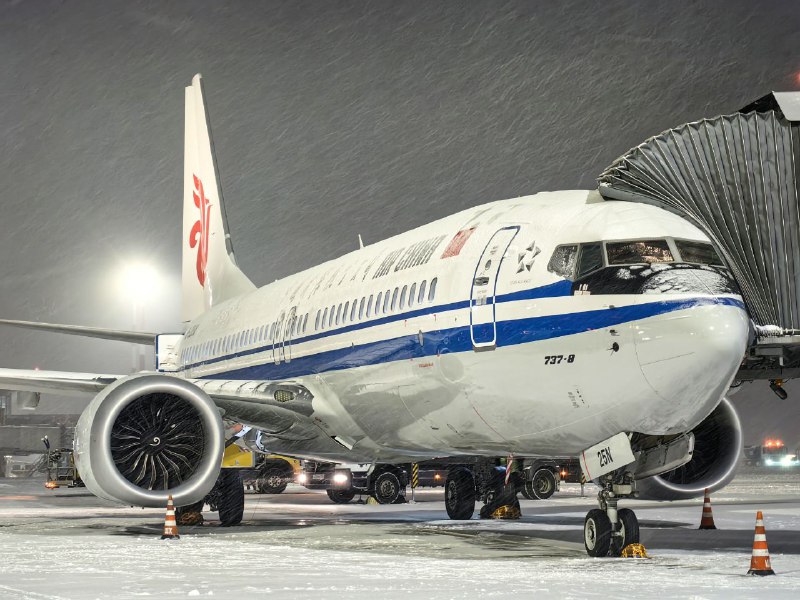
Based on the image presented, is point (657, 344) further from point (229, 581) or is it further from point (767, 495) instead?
point (767, 495)

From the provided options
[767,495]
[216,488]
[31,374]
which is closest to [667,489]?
[216,488]

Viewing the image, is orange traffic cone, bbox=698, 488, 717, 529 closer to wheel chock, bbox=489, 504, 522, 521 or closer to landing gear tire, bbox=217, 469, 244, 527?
wheel chock, bbox=489, 504, 522, 521

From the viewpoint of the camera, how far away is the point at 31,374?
21.2 m

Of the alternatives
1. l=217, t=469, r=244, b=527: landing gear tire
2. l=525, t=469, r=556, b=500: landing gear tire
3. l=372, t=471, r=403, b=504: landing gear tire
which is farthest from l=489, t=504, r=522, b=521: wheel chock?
l=525, t=469, r=556, b=500: landing gear tire

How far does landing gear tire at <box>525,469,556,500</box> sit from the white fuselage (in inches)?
504

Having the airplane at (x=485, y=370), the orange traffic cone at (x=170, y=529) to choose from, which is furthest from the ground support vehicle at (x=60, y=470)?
the orange traffic cone at (x=170, y=529)

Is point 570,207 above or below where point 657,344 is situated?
above

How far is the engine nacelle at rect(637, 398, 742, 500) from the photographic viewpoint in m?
17.9

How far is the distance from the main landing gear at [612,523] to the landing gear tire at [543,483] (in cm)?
1830

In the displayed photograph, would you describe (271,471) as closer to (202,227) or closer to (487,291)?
(202,227)

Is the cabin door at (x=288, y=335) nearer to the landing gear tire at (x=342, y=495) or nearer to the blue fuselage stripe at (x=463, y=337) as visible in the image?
the blue fuselage stripe at (x=463, y=337)

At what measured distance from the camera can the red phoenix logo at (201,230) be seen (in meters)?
31.5

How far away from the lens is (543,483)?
3253cm

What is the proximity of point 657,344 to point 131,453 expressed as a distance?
8894 mm
